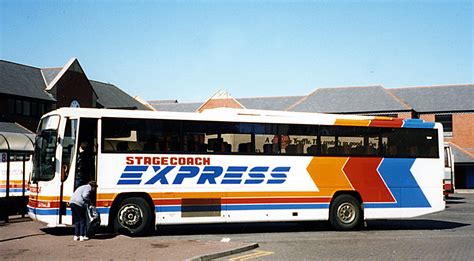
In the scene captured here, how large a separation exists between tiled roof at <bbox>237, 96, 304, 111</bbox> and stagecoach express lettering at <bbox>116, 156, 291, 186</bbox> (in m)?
52.0

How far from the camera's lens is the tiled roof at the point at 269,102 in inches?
2702

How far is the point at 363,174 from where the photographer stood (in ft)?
55.7

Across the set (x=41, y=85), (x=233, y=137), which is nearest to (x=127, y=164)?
(x=233, y=137)

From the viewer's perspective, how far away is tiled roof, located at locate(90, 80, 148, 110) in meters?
58.0

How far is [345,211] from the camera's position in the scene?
16.9 m

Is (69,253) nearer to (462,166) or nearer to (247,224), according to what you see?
(247,224)

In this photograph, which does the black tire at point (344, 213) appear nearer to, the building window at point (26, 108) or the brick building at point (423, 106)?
the building window at point (26, 108)

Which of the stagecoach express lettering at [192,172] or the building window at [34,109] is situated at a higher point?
the building window at [34,109]

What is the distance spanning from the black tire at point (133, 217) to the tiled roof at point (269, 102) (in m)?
53.6

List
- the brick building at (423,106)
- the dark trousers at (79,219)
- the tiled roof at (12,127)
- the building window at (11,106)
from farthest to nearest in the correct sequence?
1. the brick building at (423,106)
2. the building window at (11,106)
3. the tiled roof at (12,127)
4. the dark trousers at (79,219)

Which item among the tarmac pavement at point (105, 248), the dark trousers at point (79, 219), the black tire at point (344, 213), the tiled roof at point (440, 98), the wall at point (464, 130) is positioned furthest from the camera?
the tiled roof at point (440, 98)

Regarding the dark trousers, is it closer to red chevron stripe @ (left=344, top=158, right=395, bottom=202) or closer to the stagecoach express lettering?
the stagecoach express lettering

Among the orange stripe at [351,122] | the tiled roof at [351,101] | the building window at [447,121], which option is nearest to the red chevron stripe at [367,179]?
the orange stripe at [351,122]

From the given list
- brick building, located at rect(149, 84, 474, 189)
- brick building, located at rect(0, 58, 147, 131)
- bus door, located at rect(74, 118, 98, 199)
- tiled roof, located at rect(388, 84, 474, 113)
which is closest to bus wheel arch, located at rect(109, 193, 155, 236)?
bus door, located at rect(74, 118, 98, 199)
